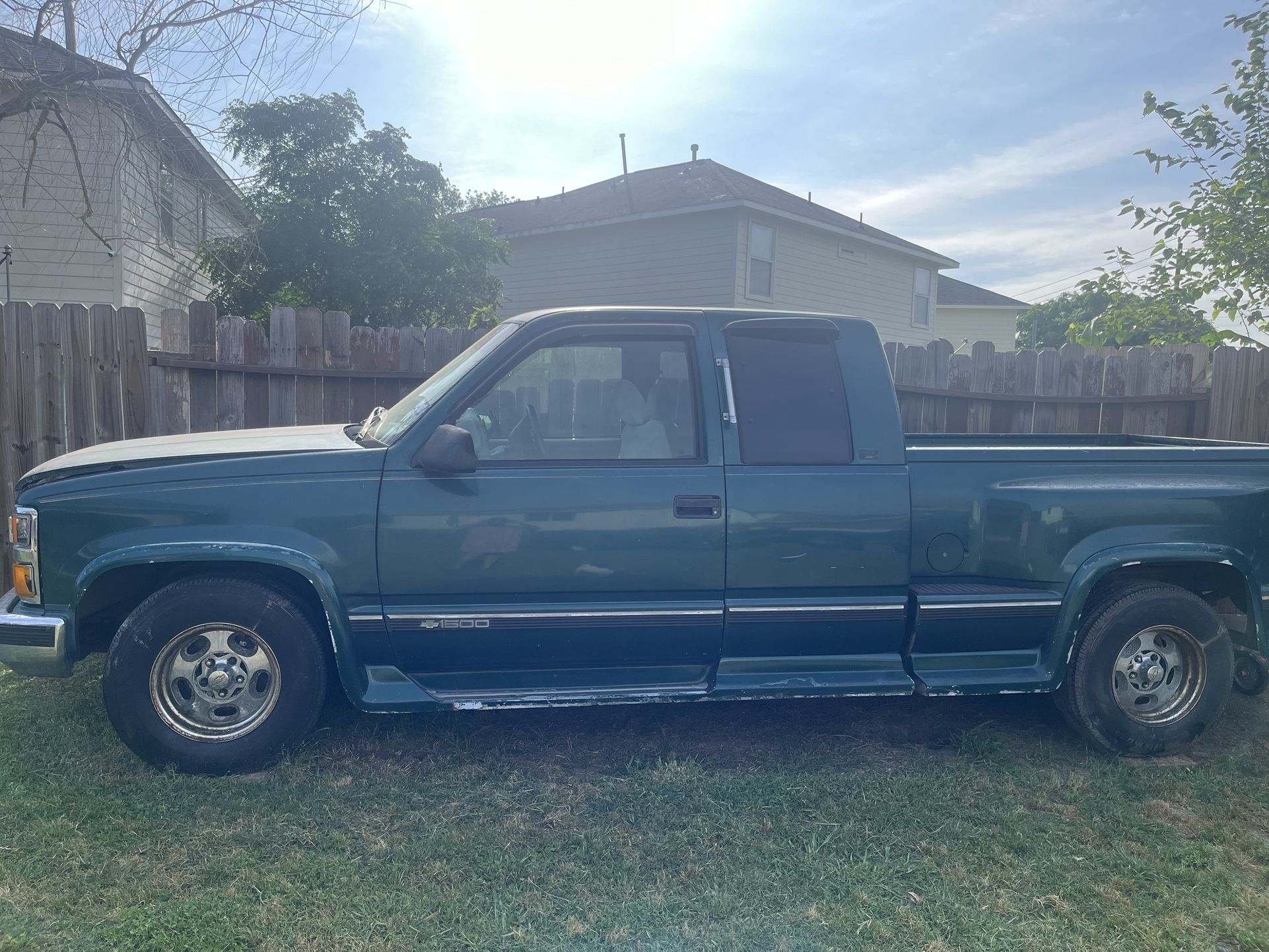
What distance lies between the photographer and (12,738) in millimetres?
4164

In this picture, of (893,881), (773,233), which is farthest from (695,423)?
(773,233)

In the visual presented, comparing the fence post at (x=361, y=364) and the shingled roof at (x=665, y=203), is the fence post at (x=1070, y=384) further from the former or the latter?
the shingled roof at (x=665, y=203)

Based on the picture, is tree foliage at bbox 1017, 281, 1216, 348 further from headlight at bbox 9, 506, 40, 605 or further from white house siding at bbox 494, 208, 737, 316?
headlight at bbox 9, 506, 40, 605

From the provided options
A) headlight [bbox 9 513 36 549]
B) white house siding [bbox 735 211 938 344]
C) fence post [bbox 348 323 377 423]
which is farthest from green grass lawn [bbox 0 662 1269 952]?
white house siding [bbox 735 211 938 344]

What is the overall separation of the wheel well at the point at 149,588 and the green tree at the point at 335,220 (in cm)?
1233

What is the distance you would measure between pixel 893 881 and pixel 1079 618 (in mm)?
1734

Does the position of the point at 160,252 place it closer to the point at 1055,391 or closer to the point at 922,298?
the point at 1055,391

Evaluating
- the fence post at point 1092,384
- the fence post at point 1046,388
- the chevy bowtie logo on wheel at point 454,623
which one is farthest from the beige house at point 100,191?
the fence post at point 1092,384

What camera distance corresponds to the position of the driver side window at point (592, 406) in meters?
3.99

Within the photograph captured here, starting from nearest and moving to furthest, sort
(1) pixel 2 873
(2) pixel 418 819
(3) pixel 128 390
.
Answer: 1. (1) pixel 2 873
2. (2) pixel 418 819
3. (3) pixel 128 390

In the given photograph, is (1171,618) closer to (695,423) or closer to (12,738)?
(695,423)

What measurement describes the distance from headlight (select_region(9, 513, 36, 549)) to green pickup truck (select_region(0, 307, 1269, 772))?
16 millimetres

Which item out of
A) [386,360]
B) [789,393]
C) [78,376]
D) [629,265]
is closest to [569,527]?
[789,393]

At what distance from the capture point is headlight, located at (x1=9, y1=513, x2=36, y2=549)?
150 inches
